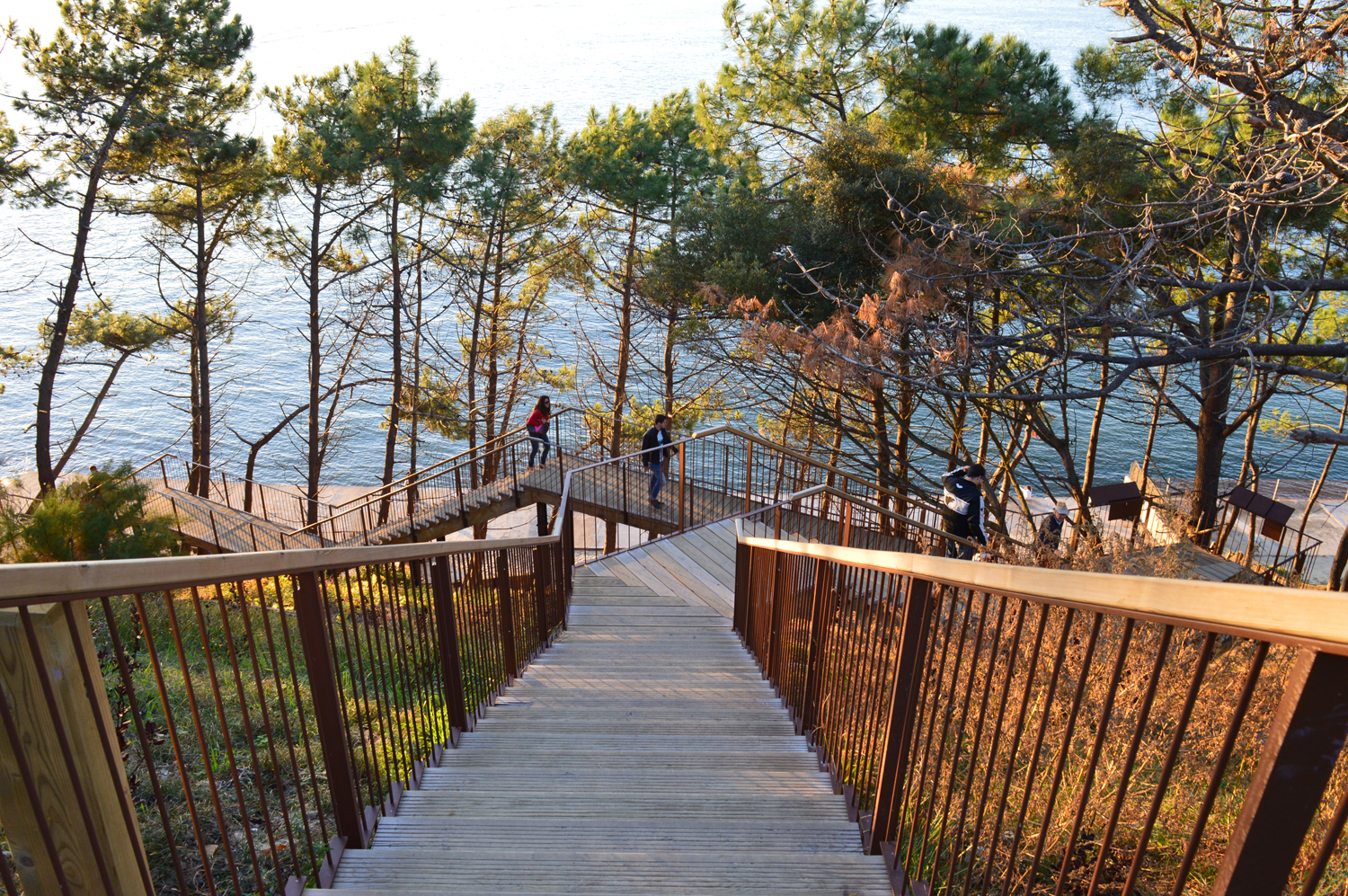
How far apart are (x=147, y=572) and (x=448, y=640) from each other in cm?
218

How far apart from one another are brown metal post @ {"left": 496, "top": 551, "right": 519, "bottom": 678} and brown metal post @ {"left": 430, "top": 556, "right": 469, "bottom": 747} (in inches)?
47.9

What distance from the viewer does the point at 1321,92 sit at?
10.1m

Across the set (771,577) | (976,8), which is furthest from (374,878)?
(976,8)

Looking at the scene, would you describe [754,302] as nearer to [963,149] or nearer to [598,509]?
[598,509]

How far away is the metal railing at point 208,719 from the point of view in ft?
4.41

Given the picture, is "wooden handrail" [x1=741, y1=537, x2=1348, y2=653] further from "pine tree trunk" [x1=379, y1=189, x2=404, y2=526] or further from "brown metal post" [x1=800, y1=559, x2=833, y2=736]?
"pine tree trunk" [x1=379, y1=189, x2=404, y2=526]

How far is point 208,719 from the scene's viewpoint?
5.12 metres

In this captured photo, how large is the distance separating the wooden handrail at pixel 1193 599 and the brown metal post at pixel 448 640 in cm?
236

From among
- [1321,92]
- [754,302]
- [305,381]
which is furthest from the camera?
[305,381]

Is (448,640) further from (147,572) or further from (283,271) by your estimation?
(283,271)

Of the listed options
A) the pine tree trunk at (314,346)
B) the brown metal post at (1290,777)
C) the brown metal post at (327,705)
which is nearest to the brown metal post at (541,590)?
the brown metal post at (327,705)

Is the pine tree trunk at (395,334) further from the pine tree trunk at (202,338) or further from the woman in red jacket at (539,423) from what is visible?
the woman in red jacket at (539,423)

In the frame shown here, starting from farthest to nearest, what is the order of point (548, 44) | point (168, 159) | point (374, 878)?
point (548, 44) < point (168, 159) < point (374, 878)

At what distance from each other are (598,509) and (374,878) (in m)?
10.8
